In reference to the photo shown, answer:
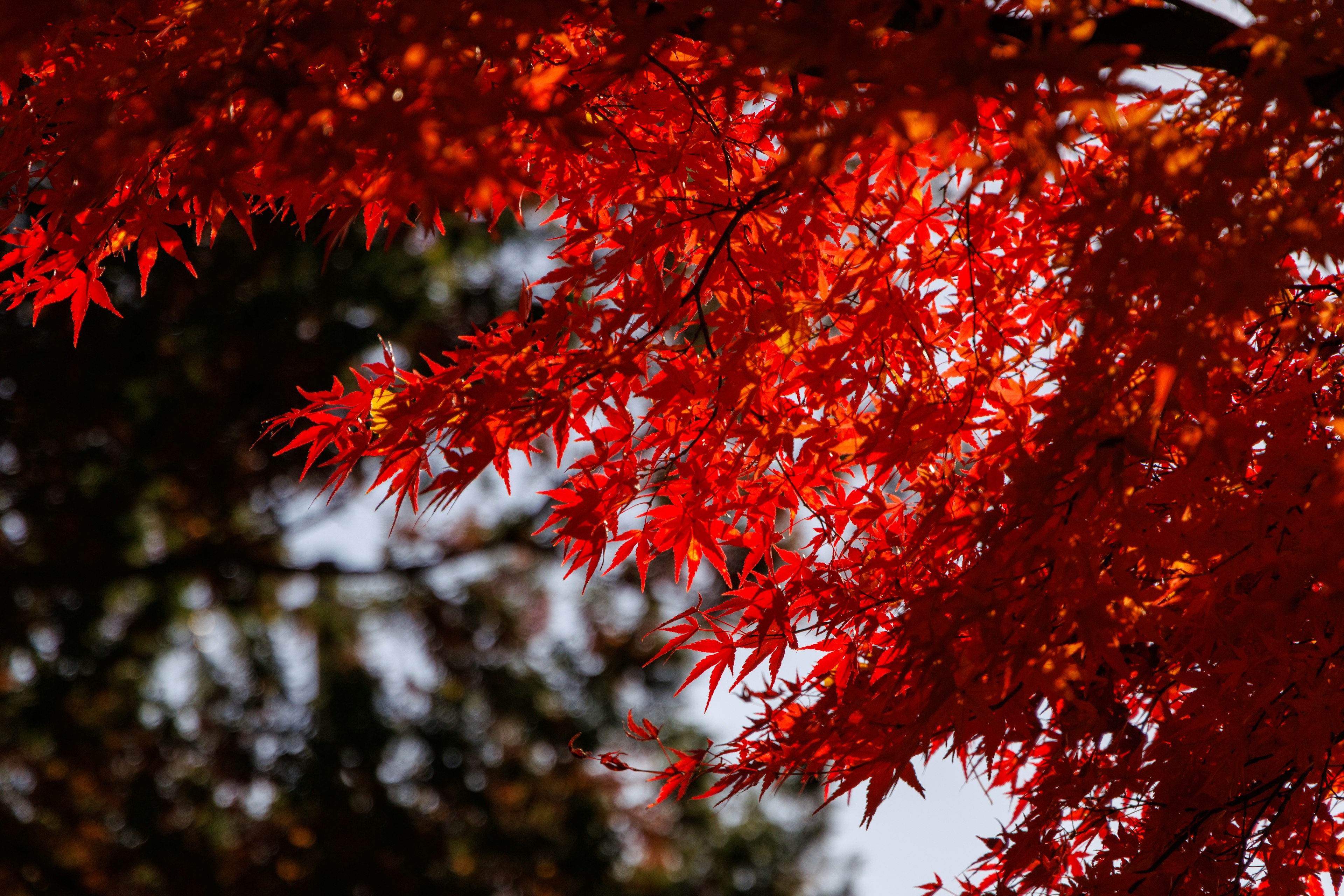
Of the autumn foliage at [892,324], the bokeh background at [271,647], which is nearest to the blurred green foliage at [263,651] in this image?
the bokeh background at [271,647]

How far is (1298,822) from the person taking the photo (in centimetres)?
177

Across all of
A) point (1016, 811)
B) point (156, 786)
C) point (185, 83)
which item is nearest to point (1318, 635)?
point (1016, 811)

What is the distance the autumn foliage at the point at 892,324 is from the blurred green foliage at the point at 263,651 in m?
4.98

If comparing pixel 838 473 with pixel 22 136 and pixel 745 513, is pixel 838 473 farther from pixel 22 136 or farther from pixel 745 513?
pixel 22 136

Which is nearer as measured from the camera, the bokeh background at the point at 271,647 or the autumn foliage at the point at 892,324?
the autumn foliage at the point at 892,324

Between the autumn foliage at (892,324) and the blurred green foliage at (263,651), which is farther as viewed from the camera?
the blurred green foliage at (263,651)

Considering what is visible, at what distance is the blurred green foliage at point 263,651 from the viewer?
6375 mm

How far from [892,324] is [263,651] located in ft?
22.8

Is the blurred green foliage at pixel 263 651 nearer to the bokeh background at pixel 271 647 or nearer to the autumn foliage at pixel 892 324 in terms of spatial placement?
the bokeh background at pixel 271 647

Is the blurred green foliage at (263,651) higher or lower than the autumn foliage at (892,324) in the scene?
higher

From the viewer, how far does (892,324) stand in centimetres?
161

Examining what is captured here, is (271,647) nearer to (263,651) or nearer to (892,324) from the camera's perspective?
(263,651)

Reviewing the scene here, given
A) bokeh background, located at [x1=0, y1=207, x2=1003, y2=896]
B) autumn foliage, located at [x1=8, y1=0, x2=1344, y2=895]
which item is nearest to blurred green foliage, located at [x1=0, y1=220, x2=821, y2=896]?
bokeh background, located at [x1=0, y1=207, x2=1003, y2=896]

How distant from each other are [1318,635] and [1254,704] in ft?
0.51
